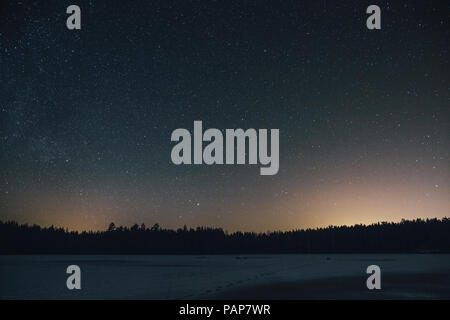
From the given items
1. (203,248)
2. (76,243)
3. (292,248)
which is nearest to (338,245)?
(292,248)

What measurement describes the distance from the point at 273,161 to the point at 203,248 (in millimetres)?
121008

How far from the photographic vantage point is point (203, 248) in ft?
429

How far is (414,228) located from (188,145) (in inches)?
5054
